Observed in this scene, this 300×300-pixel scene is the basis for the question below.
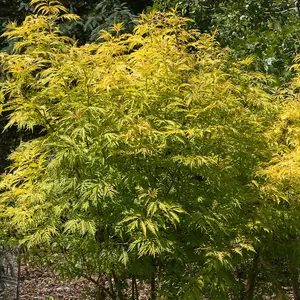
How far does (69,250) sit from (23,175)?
2.02ft

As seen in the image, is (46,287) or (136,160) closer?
(136,160)

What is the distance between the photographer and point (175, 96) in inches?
134

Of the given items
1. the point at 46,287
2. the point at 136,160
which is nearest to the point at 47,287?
the point at 46,287

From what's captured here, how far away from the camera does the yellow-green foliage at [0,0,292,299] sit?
319cm

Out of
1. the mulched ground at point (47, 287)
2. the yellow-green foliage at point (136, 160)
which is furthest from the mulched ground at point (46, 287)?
the yellow-green foliage at point (136, 160)

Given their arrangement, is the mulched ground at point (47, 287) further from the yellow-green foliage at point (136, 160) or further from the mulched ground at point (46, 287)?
the yellow-green foliage at point (136, 160)

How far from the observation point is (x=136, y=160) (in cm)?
328

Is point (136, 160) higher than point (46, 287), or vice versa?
point (136, 160)

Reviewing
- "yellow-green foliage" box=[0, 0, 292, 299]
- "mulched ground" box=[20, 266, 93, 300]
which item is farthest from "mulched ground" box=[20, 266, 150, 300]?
"yellow-green foliage" box=[0, 0, 292, 299]

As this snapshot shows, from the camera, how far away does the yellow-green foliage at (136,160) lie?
3.19 metres

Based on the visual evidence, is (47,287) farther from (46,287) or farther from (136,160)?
(136,160)

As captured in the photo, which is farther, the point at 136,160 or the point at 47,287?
the point at 47,287

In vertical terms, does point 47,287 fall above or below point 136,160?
below

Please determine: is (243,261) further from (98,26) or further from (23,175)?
(98,26)
